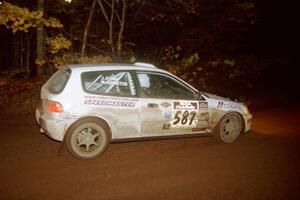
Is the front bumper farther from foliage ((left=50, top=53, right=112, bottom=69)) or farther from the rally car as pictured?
foliage ((left=50, top=53, right=112, bottom=69))

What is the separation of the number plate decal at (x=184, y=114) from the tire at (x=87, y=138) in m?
1.47

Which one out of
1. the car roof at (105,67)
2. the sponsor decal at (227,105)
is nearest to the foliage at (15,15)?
the car roof at (105,67)

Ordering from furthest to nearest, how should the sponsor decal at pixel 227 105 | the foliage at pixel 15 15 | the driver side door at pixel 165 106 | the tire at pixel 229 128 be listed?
1. the foliage at pixel 15 15
2. the tire at pixel 229 128
3. the sponsor decal at pixel 227 105
4. the driver side door at pixel 165 106

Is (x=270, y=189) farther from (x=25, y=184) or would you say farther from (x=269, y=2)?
(x=269, y=2)

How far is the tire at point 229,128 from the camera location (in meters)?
8.20

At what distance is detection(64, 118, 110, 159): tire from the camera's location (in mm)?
6832

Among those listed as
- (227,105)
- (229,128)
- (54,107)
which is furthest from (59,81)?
(229,128)

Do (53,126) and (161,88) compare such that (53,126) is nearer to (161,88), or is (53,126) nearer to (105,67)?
(105,67)

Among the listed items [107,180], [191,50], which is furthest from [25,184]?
[191,50]

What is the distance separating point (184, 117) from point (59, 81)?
2.65 metres

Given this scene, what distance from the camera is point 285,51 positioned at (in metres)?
25.6

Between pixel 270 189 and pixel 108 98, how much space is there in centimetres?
330

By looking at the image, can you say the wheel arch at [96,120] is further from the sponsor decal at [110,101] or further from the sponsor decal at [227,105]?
the sponsor decal at [227,105]

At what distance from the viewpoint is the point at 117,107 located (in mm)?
7090
